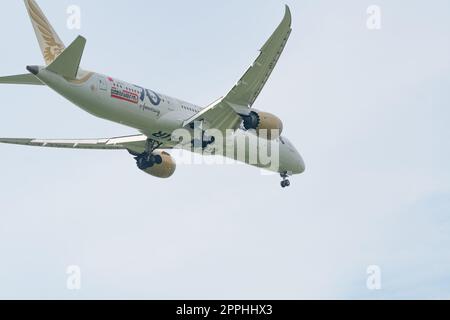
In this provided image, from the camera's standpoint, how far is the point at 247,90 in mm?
43500

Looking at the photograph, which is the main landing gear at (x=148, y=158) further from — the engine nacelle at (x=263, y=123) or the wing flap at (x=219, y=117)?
the engine nacelle at (x=263, y=123)

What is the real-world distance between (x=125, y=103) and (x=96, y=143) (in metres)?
7.88

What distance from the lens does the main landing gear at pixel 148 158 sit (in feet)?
163

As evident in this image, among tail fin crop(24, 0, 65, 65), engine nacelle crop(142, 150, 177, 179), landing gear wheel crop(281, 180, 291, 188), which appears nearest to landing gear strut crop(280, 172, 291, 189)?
landing gear wheel crop(281, 180, 291, 188)

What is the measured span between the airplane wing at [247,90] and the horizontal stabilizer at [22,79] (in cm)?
743

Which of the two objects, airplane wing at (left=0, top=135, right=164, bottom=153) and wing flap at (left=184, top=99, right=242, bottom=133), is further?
airplane wing at (left=0, top=135, right=164, bottom=153)

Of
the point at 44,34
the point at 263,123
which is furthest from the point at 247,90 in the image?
the point at 44,34

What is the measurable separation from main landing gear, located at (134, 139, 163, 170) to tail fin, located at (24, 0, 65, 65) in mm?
7735

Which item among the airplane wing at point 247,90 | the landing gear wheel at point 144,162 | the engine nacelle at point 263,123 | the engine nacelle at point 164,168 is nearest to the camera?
the airplane wing at point 247,90

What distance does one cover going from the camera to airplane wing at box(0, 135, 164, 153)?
49.7 meters

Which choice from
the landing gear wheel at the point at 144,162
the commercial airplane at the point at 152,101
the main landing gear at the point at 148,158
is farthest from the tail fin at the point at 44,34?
the landing gear wheel at the point at 144,162

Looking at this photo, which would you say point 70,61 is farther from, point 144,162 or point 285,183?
point 285,183

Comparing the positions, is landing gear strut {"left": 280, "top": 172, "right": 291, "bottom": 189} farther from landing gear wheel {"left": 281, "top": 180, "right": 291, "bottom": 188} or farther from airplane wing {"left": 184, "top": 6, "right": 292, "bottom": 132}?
airplane wing {"left": 184, "top": 6, "right": 292, "bottom": 132}

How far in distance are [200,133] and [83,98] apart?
6.40 m
